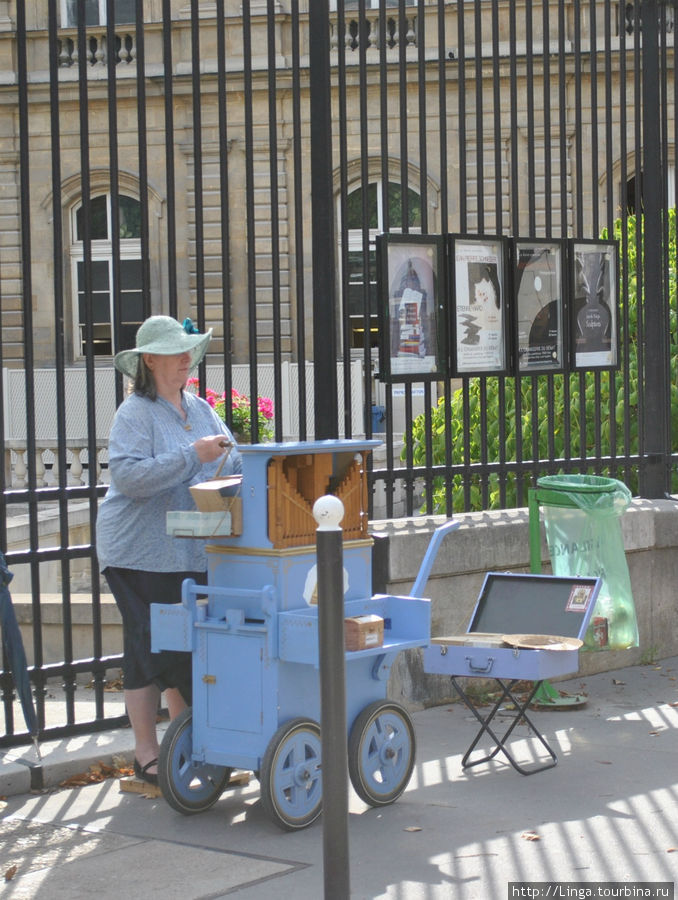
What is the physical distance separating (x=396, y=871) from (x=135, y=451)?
1.78 metres

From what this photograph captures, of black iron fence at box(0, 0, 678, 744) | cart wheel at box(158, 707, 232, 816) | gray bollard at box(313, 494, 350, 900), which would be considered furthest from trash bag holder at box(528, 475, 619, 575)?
gray bollard at box(313, 494, 350, 900)

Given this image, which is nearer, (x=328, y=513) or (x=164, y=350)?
(x=328, y=513)

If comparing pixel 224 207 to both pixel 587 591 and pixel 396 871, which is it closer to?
pixel 587 591

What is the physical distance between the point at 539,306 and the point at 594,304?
0.50 meters

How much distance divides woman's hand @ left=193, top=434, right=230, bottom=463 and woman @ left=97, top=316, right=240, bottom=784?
0.17ft

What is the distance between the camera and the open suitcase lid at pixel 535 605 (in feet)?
19.1

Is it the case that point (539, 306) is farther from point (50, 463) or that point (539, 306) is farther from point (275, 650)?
point (50, 463)

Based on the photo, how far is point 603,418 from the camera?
368 inches

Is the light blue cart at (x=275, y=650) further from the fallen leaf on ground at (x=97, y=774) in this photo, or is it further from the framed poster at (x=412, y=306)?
the framed poster at (x=412, y=306)

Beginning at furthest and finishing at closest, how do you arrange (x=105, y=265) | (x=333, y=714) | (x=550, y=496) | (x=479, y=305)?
(x=105, y=265) → (x=479, y=305) → (x=550, y=496) → (x=333, y=714)

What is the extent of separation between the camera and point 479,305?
699 cm

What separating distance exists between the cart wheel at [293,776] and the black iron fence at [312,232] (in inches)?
53.7

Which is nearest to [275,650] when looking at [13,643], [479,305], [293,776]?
[293,776]

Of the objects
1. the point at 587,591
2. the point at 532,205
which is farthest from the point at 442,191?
the point at 587,591
